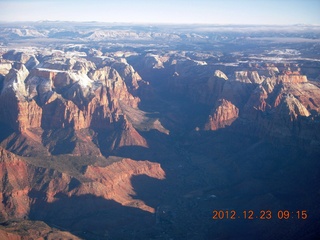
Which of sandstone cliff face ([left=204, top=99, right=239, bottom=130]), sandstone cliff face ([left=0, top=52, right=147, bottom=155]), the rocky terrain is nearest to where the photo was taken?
the rocky terrain

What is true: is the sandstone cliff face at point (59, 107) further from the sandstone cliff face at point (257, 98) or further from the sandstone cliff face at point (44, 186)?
the sandstone cliff face at point (257, 98)

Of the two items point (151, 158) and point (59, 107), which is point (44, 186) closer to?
point (151, 158)

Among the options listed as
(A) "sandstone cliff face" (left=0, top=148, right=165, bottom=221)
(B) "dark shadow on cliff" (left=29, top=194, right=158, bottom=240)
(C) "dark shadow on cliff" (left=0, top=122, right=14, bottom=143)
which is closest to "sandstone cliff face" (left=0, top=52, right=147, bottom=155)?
(C) "dark shadow on cliff" (left=0, top=122, right=14, bottom=143)

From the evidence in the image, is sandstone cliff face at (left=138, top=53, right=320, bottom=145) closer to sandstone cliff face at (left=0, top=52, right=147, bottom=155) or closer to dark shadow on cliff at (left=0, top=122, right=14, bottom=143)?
sandstone cliff face at (left=0, top=52, right=147, bottom=155)

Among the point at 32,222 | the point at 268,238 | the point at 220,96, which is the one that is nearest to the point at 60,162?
the point at 32,222

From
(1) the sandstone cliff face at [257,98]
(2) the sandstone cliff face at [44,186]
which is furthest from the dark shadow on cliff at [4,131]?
(1) the sandstone cliff face at [257,98]

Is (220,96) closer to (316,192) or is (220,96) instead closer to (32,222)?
(316,192)

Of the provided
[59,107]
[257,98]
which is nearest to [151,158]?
[59,107]

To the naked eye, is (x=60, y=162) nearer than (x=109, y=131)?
Yes
